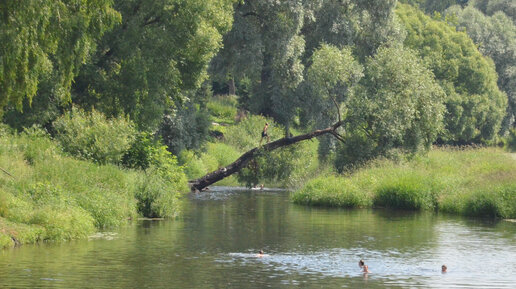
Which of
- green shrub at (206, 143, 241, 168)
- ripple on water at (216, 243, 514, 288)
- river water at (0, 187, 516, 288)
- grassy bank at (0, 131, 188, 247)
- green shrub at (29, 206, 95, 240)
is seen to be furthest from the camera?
green shrub at (206, 143, 241, 168)

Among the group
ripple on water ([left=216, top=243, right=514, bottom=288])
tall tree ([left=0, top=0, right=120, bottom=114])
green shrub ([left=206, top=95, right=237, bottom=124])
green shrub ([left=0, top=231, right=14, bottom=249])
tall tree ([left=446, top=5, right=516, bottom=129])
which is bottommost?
ripple on water ([left=216, top=243, right=514, bottom=288])

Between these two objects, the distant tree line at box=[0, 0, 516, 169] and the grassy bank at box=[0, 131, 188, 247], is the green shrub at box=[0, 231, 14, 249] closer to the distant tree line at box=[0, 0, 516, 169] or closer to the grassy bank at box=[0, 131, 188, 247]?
the grassy bank at box=[0, 131, 188, 247]

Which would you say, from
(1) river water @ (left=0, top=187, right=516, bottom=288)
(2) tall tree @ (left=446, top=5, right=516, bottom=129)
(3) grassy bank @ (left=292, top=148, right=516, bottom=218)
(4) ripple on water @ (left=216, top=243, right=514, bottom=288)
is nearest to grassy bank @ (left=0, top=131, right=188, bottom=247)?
Answer: (1) river water @ (left=0, top=187, right=516, bottom=288)

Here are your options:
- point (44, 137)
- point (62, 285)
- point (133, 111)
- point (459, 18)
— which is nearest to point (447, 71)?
point (459, 18)

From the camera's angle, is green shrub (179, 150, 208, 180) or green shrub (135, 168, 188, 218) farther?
green shrub (179, 150, 208, 180)

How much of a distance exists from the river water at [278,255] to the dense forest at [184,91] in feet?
9.81

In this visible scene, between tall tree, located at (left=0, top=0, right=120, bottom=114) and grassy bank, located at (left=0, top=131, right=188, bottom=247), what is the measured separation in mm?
4489

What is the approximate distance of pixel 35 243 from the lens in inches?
1025

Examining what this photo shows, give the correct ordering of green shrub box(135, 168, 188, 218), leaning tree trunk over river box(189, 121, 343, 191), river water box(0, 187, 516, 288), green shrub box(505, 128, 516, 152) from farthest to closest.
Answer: green shrub box(505, 128, 516, 152) < leaning tree trunk over river box(189, 121, 343, 191) < green shrub box(135, 168, 188, 218) < river water box(0, 187, 516, 288)

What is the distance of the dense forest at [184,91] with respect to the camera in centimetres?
2591

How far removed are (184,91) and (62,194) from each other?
20.4m

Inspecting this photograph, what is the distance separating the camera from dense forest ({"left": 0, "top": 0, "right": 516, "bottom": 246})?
25.9 metres

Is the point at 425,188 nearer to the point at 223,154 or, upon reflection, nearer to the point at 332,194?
the point at 332,194

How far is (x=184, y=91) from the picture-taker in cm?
4866
